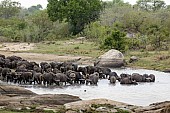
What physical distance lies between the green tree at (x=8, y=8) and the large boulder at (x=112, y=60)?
2433 inches

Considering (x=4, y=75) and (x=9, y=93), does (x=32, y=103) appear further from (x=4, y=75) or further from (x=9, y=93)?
(x=4, y=75)

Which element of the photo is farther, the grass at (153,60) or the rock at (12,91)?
the grass at (153,60)

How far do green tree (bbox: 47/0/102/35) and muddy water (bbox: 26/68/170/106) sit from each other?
43.3 m

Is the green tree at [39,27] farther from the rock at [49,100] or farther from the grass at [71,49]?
the rock at [49,100]

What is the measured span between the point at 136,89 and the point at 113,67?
547 inches

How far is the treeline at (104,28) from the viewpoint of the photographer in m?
53.4

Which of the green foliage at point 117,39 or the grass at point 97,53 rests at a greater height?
the green foliage at point 117,39

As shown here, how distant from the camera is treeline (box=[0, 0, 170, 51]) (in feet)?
175

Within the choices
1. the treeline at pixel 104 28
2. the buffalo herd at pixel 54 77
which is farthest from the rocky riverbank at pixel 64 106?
the treeline at pixel 104 28

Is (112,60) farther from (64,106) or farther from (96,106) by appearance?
(64,106)

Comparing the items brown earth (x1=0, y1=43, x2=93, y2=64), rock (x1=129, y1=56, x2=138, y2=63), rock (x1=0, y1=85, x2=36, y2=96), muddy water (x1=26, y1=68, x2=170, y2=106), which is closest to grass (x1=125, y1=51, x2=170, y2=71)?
rock (x1=129, y1=56, x2=138, y2=63)

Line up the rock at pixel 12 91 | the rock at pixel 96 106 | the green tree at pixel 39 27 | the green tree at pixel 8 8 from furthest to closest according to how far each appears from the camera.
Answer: the green tree at pixel 8 8, the green tree at pixel 39 27, the rock at pixel 12 91, the rock at pixel 96 106

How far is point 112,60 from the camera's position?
4394 centimetres

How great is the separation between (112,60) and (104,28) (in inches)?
670
